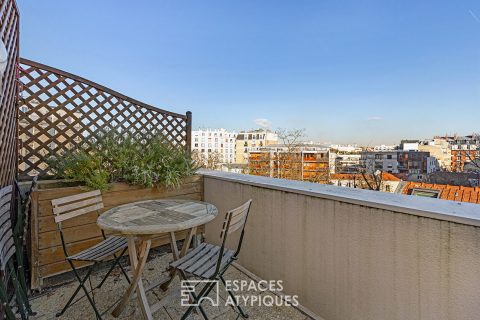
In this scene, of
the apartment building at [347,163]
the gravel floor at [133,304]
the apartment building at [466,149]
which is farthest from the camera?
the apartment building at [347,163]

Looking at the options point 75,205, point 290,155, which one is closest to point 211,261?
point 75,205

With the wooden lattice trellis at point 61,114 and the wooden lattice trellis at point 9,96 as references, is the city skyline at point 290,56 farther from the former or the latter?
the wooden lattice trellis at point 9,96

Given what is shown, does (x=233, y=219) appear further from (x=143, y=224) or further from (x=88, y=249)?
(x=88, y=249)

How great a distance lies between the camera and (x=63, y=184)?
231cm

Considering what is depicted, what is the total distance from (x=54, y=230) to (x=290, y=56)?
998 centimetres

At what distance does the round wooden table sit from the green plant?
2.30 ft

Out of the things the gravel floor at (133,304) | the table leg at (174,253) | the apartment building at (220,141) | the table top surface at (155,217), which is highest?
the apartment building at (220,141)

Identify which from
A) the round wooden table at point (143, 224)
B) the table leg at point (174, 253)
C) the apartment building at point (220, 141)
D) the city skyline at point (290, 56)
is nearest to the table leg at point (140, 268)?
the round wooden table at point (143, 224)

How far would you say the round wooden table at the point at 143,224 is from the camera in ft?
4.54

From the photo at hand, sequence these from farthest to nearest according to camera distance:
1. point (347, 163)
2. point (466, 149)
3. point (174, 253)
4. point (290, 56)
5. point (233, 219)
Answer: point (347, 163) → point (290, 56) → point (466, 149) → point (174, 253) → point (233, 219)

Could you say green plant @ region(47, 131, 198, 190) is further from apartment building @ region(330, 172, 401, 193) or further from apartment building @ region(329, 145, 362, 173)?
apartment building @ region(329, 145, 362, 173)

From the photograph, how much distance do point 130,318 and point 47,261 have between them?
1.00 meters

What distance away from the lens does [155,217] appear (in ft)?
5.24

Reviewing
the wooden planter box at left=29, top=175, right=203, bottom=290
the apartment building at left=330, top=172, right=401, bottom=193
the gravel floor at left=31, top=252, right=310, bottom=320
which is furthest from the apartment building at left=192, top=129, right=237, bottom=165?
the gravel floor at left=31, top=252, right=310, bottom=320
